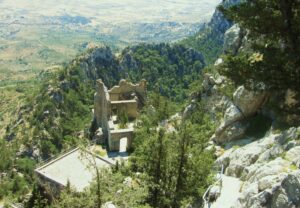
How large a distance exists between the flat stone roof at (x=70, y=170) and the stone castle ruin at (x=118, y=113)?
4.99m

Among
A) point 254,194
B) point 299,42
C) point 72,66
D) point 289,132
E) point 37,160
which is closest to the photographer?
point 299,42

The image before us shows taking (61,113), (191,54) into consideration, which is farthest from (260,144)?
(191,54)

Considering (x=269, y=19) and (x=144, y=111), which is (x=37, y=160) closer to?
(x=144, y=111)

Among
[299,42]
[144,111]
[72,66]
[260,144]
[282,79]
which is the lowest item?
[72,66]

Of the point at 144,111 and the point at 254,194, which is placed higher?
the point at 254,194

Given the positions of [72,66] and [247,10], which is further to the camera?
[72,66]

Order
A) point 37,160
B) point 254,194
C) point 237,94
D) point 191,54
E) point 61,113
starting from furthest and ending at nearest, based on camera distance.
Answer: point 191,54 → point 61,113 → point 37,160 → point 237,94 → point 254,194

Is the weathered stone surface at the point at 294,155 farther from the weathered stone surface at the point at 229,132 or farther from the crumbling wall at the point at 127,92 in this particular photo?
the crumbling wall at the point at 127,92

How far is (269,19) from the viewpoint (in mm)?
18109

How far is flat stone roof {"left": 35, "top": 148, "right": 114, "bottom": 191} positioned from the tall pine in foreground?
80.4 ft

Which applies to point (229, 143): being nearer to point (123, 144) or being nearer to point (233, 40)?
point (123, 144)

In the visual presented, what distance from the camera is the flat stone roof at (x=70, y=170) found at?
41188mm

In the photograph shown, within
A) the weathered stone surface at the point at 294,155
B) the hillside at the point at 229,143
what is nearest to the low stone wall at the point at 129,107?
the hillside at the point at 229,143

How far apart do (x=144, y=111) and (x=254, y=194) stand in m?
36.8
